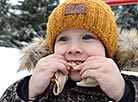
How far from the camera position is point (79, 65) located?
52.7 inches

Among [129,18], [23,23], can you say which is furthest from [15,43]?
[129,18]

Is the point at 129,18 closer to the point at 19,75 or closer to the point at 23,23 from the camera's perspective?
the point at 23,23

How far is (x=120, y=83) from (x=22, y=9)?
7.03 meters

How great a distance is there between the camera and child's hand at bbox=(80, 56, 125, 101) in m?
1.31

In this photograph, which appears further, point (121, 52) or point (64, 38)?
point (121, 52)

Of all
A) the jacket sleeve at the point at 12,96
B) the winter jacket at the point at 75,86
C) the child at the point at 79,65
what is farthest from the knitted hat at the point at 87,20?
the jacket sleeve at the point at 12,96

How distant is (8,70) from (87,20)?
0.89 m

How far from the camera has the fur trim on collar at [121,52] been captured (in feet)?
5.29

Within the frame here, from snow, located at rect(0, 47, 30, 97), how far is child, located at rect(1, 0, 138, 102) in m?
0.39

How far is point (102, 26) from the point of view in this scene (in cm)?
147

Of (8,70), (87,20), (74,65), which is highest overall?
(87,20)

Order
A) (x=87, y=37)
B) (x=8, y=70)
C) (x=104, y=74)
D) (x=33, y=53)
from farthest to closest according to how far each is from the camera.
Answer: (x=8, y=70)
(x=33, y=53)
(x=87, y=37)
(x=104, y=74)

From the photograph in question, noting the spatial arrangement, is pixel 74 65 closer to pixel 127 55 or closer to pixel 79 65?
pixel 79 65

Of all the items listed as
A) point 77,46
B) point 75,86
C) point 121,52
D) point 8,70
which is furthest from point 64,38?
point 8,70
